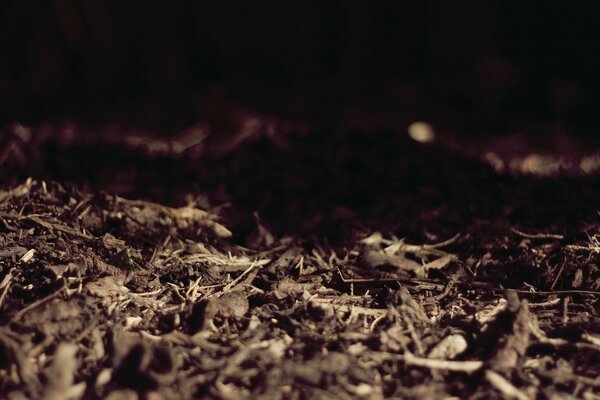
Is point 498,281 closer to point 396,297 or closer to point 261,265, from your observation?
point 396,297

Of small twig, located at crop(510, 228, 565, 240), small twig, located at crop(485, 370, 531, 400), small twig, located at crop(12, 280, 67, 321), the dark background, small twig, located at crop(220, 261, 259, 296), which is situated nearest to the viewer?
small twig, located at crop(485, 370, 531, 400)

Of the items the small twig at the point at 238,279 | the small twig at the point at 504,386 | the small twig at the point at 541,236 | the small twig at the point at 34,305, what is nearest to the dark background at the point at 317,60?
the small twig at the point at 541,236

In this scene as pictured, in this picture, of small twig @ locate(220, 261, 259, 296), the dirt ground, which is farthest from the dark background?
small twig @ locate(220, 261, 259, 296)

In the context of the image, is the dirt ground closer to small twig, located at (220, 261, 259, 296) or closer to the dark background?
small twig, located at (220, 261, 259, 296)

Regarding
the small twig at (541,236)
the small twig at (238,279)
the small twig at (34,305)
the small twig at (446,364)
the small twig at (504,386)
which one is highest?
the small twig at (34,305)

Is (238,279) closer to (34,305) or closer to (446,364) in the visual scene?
(34,305)

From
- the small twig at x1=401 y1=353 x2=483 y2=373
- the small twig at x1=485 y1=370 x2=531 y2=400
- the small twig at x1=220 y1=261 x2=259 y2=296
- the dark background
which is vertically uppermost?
the small twig at x1=485 y1=370 x2=531 y2=400

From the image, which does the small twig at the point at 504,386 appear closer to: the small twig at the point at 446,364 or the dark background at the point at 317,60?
the small twig at the point at 446,364
